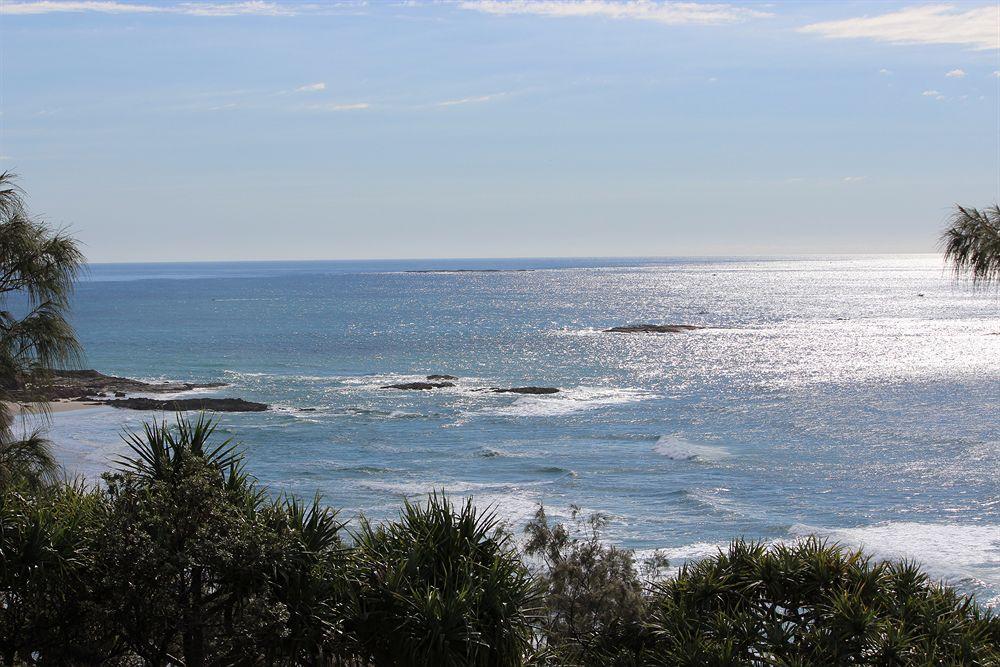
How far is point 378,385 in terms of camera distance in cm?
6950

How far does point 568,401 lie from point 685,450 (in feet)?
54.2

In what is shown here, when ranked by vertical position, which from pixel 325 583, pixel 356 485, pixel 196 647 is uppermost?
pixel 325 583

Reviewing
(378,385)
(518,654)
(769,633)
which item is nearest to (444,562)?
(518,654)

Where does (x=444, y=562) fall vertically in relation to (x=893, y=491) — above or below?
above

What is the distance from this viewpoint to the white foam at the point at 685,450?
4478 centimetres

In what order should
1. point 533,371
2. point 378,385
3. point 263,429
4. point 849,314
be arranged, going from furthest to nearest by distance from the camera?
point 849,314, point 533,371, point 378,385, point 263,429

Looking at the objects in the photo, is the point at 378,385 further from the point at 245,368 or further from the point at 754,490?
the point at 754,490

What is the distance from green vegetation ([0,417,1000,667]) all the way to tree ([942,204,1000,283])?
460 cm

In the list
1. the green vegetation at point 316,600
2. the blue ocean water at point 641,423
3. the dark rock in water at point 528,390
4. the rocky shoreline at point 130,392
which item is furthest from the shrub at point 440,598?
the dark rock in water at point 528,390

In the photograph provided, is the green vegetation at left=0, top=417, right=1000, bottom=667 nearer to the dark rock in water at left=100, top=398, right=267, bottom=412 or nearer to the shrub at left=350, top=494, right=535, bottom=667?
the shrub at left=350, top=494, right=535, bottom=667

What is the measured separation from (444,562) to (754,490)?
29.6 m

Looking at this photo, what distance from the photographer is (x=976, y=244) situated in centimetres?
1348

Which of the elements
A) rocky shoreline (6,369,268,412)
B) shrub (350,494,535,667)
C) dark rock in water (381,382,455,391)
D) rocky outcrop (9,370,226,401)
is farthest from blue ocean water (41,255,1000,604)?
shrub (350,494,535,667)

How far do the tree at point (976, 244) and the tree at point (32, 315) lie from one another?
1385 cm
